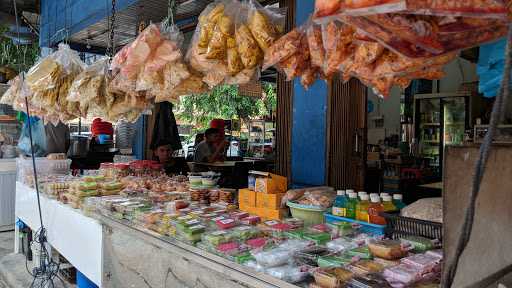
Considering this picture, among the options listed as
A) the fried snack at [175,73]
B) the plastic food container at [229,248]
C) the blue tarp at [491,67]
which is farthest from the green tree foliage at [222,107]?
the blue tarp at [491,67]

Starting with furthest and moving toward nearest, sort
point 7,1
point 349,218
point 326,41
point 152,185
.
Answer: point 7,1, point 152,185, point 349,218, point 326,41

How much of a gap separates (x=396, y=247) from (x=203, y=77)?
1.45m

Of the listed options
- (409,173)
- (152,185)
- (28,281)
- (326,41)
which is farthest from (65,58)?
(409,173)

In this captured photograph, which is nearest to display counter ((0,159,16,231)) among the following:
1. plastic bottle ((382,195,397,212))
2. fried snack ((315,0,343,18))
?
plastic bottle ((382,195,397,212))

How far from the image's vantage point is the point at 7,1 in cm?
583

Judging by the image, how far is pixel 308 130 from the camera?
3182 mm

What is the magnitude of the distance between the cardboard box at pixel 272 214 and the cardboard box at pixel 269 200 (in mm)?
25

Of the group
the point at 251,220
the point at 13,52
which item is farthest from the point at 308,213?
the point at 13,52

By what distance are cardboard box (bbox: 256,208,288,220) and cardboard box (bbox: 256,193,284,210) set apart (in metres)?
0.02

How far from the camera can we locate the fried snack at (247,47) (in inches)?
75.5

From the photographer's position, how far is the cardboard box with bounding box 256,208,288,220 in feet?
7.44

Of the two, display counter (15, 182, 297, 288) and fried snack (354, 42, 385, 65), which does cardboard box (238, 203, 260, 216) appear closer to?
display counter (15, 182, 297, 288)

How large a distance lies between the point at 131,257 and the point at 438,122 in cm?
701

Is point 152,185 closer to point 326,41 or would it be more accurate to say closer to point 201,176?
point 201,176
